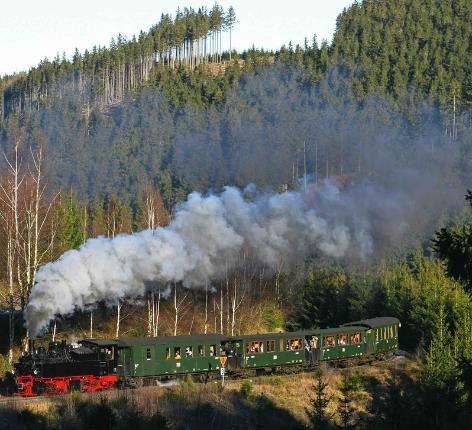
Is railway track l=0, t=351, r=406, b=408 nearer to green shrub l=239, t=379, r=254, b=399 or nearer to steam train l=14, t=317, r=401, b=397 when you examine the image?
steam train l=14, t=317, r=401, b=397

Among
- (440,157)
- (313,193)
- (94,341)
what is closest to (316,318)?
(313,193)

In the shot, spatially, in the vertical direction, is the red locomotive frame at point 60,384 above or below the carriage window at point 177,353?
below

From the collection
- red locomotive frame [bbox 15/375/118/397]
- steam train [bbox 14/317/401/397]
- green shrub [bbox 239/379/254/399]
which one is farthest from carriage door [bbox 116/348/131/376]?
green shrub [bbox 239/379/254/399]

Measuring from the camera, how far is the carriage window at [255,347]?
2025 inches

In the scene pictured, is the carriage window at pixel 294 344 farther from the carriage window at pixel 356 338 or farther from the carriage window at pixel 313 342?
the carriage window at pixel 356 338

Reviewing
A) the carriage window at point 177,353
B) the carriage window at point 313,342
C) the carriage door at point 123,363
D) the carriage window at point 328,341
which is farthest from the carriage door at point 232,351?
the carriage window at point 328,341

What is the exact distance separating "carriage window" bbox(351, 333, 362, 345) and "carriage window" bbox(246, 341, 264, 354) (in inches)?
347

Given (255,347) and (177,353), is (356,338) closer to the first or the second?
(255,347)

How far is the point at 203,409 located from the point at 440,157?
268 ft

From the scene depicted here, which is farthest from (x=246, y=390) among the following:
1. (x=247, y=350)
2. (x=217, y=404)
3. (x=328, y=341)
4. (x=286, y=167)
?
(x=286, y=167)

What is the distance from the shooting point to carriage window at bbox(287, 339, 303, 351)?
2114 inches

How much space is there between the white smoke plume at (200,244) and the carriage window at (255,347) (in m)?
6.68

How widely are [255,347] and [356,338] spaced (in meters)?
9.82

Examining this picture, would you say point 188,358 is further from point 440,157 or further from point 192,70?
point 192,70
